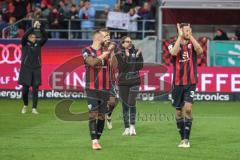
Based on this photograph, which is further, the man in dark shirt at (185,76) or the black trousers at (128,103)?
the black trousers at (128,103)

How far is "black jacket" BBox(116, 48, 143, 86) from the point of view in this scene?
16406 mm

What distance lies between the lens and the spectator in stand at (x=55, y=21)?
96.2ft

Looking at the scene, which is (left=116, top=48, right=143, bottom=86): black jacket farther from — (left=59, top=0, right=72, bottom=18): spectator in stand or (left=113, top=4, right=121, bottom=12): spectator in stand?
(left=59, top=0, right=72, bottom=18): spectator in stand

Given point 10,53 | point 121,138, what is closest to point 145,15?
point 10,53

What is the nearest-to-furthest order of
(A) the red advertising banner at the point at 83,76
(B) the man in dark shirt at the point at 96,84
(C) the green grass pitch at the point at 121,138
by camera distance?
(C) the green grass pitch at the point at 121,138 → (B) the man in dark shirt at the point at 96,84 → (A) the red advertising banner at the point at 83,76

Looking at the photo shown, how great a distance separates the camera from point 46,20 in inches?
1170

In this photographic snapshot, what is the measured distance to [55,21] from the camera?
96.0 feet

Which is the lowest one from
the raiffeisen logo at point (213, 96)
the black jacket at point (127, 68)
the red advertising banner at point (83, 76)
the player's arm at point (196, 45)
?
the raiffeisen logo at point (213, 96)

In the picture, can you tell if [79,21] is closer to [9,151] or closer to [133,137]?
[133,137]

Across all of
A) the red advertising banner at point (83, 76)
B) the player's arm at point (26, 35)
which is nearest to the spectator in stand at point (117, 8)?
the red advertising banner at point (83, 76)

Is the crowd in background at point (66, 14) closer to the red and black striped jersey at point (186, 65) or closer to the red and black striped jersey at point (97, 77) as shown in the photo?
the red and black striped jersey at point (186, 65)

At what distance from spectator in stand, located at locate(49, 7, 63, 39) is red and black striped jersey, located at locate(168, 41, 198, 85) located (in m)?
15.7

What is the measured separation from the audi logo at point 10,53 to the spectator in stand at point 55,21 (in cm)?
227

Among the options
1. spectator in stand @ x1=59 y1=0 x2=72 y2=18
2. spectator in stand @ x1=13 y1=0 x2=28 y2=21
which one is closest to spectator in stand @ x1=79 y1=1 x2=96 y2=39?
spectator in stand @ x1=59 y1=0 x2=72 y2=18
